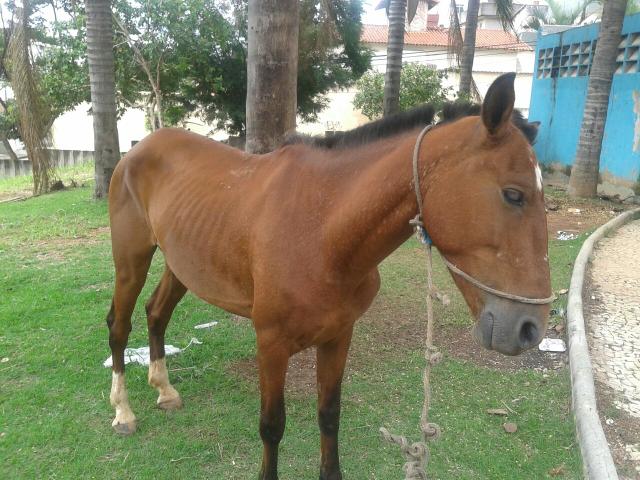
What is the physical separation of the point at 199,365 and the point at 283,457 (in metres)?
1.29

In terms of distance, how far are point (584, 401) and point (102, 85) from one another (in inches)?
336

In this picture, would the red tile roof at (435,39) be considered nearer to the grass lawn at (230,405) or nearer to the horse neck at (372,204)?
the grass lawn at (230,405)

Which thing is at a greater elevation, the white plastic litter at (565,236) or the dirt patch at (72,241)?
the white plastic litter at (565,236)

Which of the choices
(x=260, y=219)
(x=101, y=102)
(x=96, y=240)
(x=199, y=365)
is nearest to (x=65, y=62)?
(x=101, y=102)

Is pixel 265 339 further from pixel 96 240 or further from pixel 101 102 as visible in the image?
pixel 101 102

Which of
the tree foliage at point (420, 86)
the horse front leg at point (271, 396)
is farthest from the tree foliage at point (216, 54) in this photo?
the horse front leg at point (271, 396)

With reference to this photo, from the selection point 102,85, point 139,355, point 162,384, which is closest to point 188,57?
point 102,85

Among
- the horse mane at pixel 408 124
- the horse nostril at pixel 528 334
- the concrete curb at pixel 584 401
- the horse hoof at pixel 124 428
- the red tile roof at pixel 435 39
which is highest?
the red tile roof at pixel 435 39

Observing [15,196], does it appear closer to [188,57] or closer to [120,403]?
[188,57]

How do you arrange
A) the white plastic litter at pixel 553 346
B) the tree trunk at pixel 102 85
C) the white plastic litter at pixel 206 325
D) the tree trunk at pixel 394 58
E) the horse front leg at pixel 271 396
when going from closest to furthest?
1. the horse front leg at pixel 271 396
2. the white plastic litter at pixel 553 346
3. the white plastic litter at pixel 206 325
4. the tree trunk at pixel 102 85
5. the tree trunk at pixel 394 58

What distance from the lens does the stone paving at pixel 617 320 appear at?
345 centimetres

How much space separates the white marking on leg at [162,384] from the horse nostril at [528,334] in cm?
254

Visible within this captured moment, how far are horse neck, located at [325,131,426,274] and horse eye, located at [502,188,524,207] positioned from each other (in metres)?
0.31

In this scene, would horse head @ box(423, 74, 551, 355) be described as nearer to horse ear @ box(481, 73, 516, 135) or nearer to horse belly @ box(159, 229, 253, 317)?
horse ear @ box(481, 73, 516, 135)
